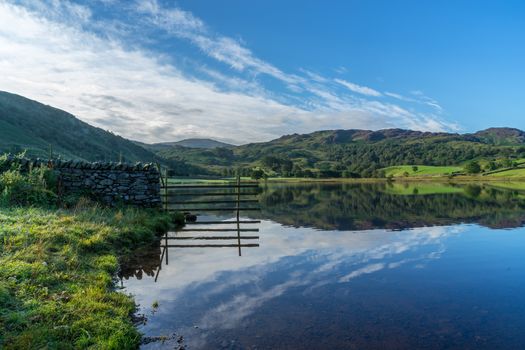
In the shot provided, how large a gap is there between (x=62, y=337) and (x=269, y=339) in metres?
3.54

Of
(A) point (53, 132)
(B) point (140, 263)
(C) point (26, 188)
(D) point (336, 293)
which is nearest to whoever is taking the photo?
(D) point (336, 293)

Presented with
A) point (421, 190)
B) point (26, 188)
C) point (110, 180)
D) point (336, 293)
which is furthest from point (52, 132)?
point (336, 293)

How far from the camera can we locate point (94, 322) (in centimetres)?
656

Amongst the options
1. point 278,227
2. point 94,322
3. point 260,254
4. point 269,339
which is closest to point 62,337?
point 94,322

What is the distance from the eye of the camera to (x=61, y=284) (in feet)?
26.8

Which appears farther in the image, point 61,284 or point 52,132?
point 52,132

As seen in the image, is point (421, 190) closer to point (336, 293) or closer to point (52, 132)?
point (336, 293)

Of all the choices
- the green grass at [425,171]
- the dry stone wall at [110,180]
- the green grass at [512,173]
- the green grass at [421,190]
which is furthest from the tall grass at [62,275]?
the green grass at [425,171]

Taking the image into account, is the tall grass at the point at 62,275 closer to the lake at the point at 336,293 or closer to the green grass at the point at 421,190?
the lake at the point at 336,293

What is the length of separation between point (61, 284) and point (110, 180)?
13203mm

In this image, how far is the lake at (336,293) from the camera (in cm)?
682

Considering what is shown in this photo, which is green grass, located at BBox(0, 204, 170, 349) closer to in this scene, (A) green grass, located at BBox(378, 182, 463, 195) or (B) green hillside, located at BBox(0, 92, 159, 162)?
(A) green grass, located at BBox(378, 182, 463, 195)

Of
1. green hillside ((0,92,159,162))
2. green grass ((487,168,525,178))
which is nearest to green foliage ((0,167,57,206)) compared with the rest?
green hillside ((0,92,159,162))

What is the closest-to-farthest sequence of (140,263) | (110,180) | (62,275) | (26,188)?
(62,275)
(140,263)
(26,188)
(110,180)
